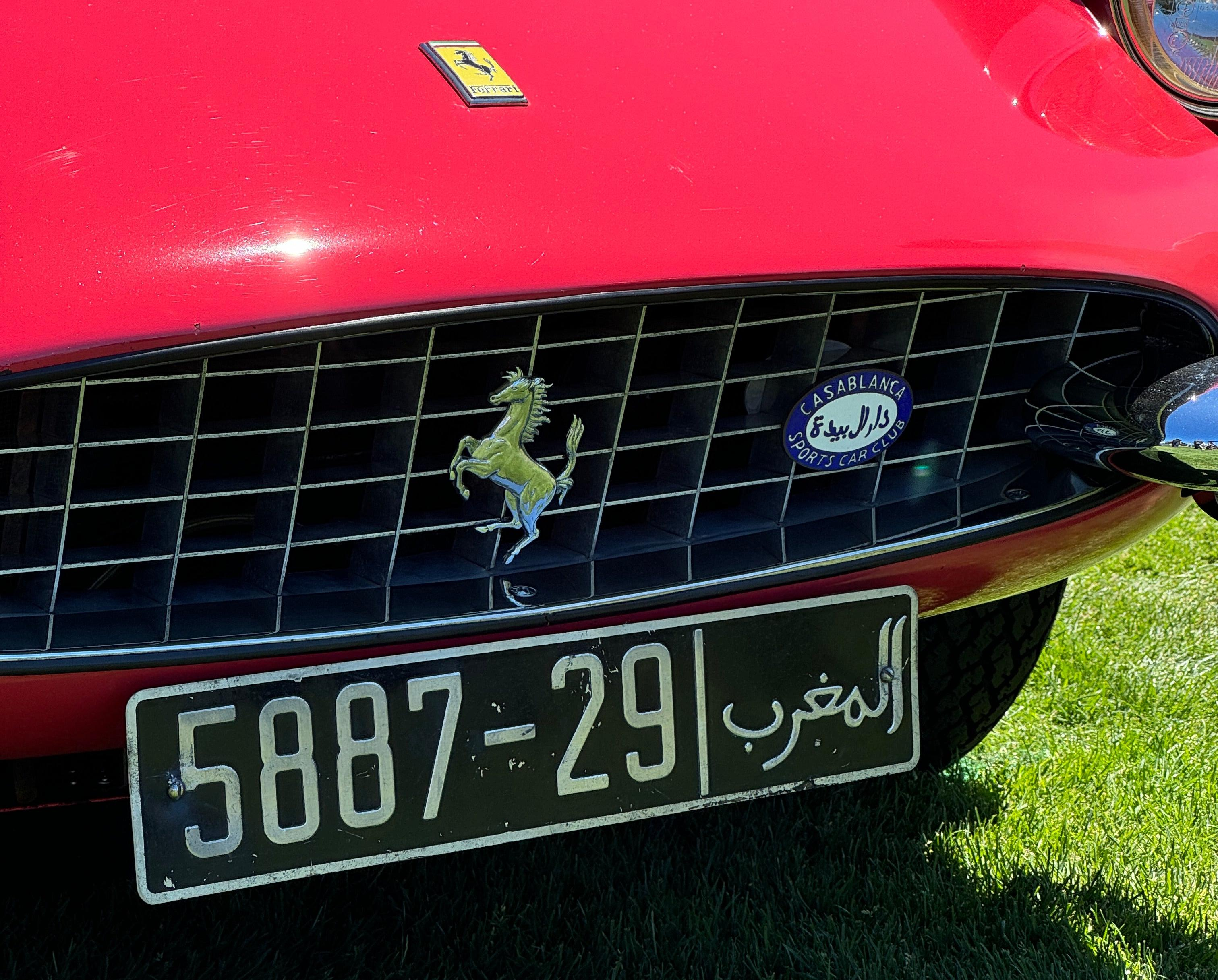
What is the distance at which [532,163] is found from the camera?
4.56 feet

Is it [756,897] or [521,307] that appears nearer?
[521,307]

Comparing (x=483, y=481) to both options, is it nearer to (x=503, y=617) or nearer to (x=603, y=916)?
(x=503, y=617)

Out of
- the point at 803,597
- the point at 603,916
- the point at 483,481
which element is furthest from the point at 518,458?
the point at 603,916

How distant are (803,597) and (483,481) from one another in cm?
38

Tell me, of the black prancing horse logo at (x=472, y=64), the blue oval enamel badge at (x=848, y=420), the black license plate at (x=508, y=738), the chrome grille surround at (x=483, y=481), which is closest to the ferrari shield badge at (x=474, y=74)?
the black prancing horse logo at (x=472, y=64)

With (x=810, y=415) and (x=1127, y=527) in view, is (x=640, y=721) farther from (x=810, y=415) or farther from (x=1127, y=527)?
(x=1127, y=527)

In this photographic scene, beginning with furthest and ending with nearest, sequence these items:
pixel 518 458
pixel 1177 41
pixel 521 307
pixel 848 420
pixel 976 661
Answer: pixel 976 661 → pixel 1177 41 → pixel 848 420 → pixel 518 458 → pixel 521 307

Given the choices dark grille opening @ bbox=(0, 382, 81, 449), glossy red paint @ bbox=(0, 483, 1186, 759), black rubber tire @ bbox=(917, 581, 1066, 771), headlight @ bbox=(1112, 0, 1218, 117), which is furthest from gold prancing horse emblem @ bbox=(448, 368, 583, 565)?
headlight @ bbox=(1112, 0, 1218, 117)

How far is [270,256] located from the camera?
1.26 m

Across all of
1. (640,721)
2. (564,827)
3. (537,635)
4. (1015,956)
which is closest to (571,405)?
(537,635)

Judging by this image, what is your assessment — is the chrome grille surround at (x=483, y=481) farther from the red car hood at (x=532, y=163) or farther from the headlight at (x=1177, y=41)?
the headlight at (x=1177, y=41)

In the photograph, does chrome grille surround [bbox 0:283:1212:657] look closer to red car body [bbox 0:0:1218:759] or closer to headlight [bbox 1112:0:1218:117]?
red car body [bbox 0:0:1218:759]

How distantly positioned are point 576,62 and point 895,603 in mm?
693

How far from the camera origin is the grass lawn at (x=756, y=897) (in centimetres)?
181
